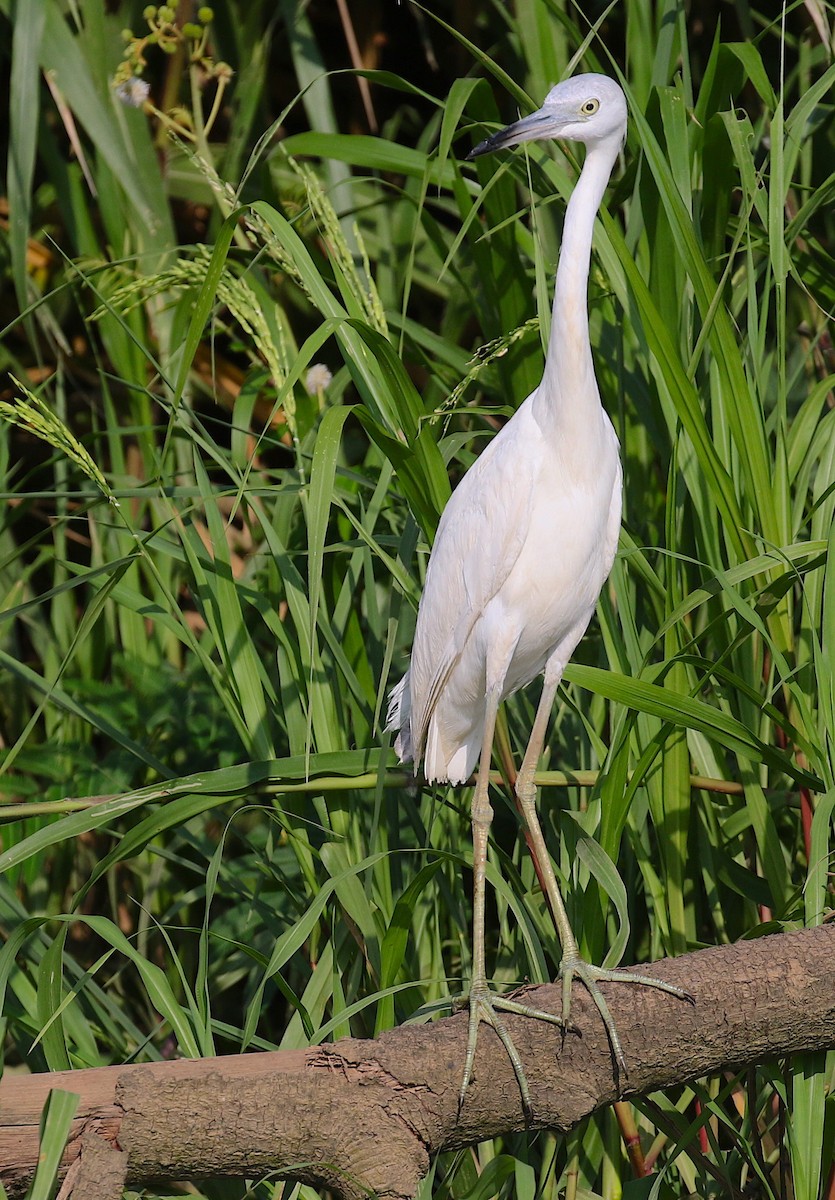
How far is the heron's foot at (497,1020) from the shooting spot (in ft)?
4.20

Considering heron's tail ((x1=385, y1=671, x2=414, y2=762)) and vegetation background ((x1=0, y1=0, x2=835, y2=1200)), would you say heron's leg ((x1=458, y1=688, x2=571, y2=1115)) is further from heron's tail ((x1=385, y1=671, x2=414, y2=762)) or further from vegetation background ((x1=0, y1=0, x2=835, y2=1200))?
heron's tail ((x1=385, y1=671, x2=414, y2=762))

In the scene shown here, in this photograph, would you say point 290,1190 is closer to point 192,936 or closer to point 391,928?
point 391,928

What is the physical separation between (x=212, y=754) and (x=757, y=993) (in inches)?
45.3

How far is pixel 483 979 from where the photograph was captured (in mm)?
1440

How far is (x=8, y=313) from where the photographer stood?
2.87 m

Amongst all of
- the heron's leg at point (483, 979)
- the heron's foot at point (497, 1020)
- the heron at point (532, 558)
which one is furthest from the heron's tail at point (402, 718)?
the heron's foot at point (497, 1020)

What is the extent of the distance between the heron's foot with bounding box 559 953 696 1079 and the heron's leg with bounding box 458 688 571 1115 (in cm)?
4

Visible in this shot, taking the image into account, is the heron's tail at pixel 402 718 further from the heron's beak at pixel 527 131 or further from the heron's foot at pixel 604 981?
the heron's beak at pixel 527 131

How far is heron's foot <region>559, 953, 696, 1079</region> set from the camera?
131 cm

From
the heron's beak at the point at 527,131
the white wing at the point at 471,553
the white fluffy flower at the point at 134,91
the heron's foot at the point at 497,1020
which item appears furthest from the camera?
the white fluffy flower at the point at 134,91

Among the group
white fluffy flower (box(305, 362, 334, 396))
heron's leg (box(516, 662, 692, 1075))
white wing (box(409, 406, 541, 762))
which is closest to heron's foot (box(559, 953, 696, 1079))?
heron's leg (box(516, 662, 692, 1075))

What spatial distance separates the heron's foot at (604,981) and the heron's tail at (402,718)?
1.24 ft

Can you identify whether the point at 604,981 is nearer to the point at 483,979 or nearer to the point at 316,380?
the point at 483,979

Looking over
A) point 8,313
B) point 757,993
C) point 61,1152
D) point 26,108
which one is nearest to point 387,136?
point 26,108
